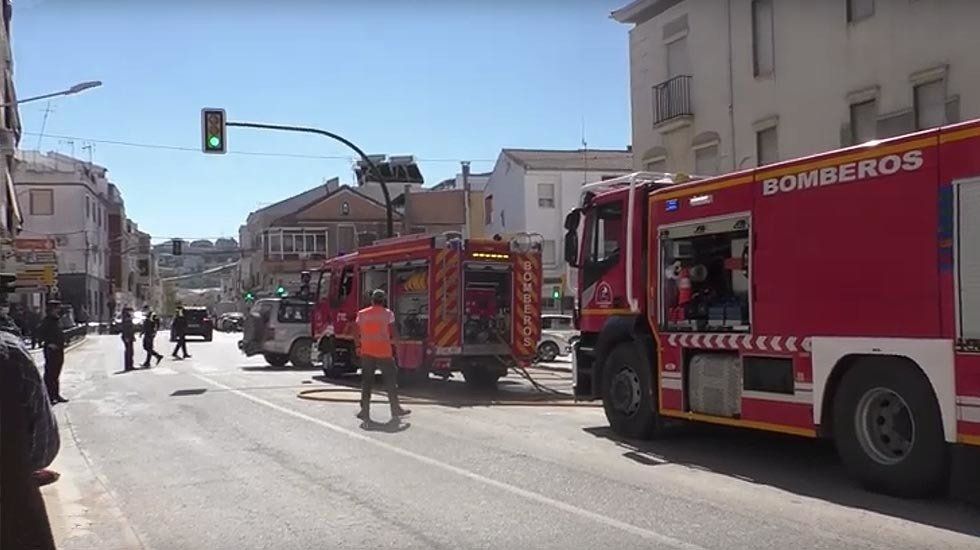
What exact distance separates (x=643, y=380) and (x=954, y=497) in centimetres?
376

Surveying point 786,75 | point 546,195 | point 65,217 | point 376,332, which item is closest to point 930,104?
point 786,75

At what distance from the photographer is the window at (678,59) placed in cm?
2306

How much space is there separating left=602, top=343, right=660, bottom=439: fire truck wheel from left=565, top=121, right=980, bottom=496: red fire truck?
0.08 feet

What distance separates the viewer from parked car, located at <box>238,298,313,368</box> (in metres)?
25.5

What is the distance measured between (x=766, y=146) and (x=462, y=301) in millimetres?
8231

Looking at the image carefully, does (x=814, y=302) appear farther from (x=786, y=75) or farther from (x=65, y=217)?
(x=65, y=217)

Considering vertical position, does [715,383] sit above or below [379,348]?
below

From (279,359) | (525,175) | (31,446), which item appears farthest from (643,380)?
(525,175)

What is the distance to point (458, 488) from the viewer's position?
8305 millimetres

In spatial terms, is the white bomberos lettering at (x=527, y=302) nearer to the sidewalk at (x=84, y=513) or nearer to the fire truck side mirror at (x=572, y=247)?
the fire truck side mirror at (x=572, y=247)

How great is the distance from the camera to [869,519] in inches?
276

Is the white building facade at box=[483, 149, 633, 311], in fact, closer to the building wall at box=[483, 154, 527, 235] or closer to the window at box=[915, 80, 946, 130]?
the building wall at box=[483, 154, 527, 235]

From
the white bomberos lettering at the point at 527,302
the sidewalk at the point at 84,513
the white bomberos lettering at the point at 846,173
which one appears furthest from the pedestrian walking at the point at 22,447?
the white bomberos lettering at the point at 527,302

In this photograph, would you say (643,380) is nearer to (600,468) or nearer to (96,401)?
(600,468)
